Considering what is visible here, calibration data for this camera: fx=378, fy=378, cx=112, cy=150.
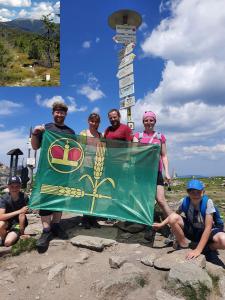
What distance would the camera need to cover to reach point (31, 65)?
26766 mm

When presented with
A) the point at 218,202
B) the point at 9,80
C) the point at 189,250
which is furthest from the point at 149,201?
the point at 9,80

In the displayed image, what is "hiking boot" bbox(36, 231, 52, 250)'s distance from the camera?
8016mm

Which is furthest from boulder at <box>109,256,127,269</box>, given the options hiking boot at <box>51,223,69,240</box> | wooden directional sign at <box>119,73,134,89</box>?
wooden directional sign at <box>119,73,134,89</box>

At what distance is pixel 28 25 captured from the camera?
1008 inches

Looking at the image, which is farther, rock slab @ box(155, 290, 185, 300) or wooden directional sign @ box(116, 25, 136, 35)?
wooden directional sign @ box(116, 25, 136, 35)

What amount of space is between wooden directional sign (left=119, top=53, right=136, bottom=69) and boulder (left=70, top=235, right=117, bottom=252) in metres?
5.46

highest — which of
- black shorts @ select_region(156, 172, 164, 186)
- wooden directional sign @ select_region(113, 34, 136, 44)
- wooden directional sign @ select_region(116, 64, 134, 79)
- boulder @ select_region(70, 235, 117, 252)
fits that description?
wooden directional sign @ select_region(113, 34, 136, 44)

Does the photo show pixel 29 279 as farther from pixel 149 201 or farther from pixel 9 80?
pixel 9 80

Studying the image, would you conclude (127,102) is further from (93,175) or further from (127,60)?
(93,175)

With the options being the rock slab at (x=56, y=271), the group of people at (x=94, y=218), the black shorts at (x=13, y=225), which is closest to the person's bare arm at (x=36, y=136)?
the group of people at (x=94, y=218)

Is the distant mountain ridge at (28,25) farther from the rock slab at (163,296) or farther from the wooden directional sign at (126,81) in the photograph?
the rock slab at (163,296)

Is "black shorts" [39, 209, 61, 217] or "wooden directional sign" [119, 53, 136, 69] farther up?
"wooden directional sign" [119, 53, 136, 69]

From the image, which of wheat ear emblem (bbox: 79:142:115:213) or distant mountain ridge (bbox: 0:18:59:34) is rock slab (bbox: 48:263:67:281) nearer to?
wheat ear emblem (bbox: 79:142:115:213)

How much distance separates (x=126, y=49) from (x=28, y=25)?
16.2 meters
